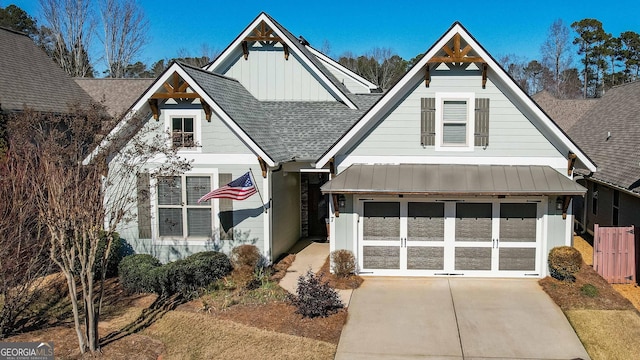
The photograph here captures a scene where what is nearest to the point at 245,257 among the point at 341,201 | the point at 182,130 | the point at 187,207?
the point at 187,207

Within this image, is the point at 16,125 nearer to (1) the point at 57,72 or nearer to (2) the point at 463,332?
(2) the point at 463,332

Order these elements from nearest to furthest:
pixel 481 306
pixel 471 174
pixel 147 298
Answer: pixel 481 306 → pixel 147 298 → pixel 471 174

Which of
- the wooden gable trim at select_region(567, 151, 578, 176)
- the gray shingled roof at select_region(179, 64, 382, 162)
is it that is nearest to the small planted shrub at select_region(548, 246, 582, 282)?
the wooden gable trim at select_region(567, 151, 578, 176)

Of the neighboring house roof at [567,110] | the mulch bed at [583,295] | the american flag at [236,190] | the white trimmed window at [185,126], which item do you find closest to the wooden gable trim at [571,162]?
the mulch bed at [583,295]

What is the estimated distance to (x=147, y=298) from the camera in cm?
1267

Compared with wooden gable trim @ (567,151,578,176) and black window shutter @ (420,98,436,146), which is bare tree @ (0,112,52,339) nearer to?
black window shutter @ (420,98,436,146)

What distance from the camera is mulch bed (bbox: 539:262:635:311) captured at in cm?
1154

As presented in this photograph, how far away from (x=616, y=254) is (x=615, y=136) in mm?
7996

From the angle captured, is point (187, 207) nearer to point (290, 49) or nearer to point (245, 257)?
point (245, 257)

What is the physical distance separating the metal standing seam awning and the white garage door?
0.75 m

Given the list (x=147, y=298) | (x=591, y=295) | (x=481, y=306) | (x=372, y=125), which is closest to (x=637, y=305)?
(x=591, y=295)

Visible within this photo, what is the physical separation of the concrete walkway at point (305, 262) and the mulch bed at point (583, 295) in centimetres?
495

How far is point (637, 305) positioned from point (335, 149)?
323 inches

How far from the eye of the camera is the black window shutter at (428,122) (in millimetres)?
13797
